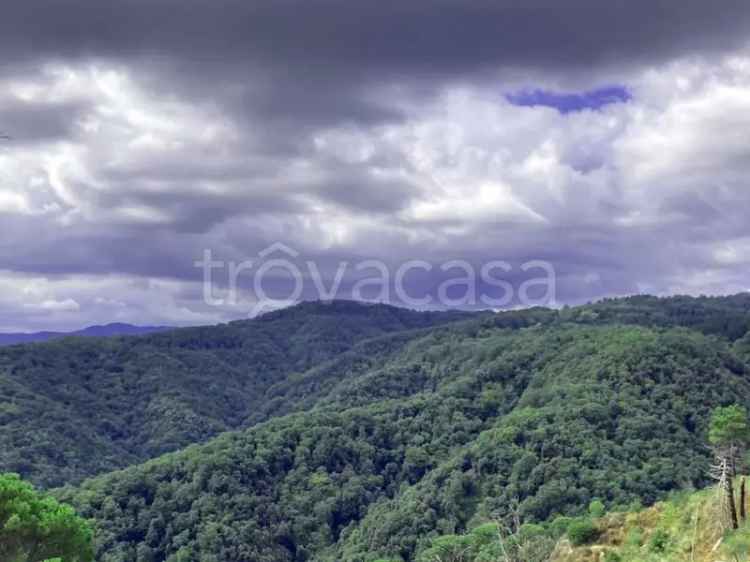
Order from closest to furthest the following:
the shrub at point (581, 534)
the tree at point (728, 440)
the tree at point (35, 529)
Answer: the tree at point (728, 440), the shrub at point (581, 534), the tree at point (35, 529)

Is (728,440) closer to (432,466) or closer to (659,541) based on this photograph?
(659,541)

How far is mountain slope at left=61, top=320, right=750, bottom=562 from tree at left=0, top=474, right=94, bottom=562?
2573 inches

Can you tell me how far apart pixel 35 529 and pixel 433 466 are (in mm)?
112470

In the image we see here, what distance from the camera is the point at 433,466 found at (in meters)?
147

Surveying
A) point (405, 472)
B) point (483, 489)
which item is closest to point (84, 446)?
point (405, 472)

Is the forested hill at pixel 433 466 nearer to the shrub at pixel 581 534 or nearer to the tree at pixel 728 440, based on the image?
the shrub at pixel 581 534

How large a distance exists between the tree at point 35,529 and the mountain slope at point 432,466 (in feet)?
214

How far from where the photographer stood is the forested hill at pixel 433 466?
112250 millimetres

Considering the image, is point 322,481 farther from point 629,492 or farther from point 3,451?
point 3,451

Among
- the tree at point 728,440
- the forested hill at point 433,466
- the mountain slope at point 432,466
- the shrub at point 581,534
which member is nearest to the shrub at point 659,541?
the tree at point 728,440

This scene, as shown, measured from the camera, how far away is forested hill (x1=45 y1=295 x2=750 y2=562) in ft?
368

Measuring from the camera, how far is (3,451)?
168 meters

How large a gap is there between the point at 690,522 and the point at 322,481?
111391 millimetres

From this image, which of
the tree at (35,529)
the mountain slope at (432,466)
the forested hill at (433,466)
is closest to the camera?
the tree at (35,529)
